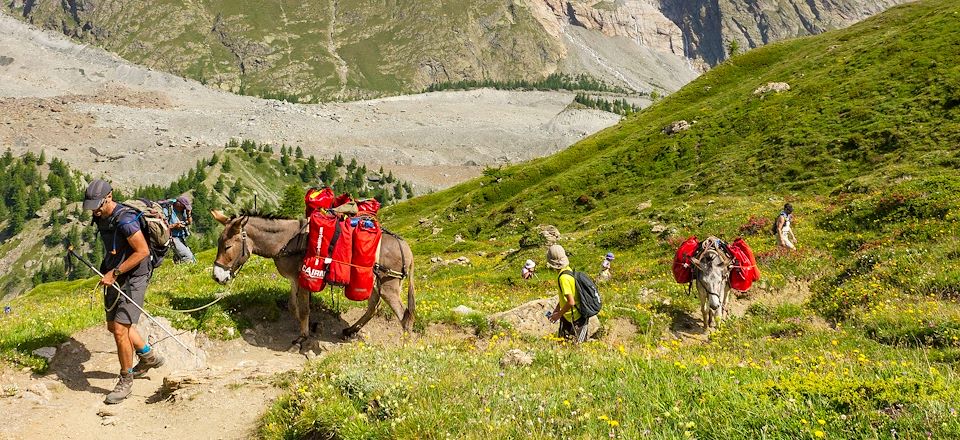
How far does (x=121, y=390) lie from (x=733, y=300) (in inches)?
705

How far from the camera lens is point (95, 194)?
392 inches

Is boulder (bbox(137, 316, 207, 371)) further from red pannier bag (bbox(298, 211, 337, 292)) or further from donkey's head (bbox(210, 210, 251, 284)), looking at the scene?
red pannier bag (bbox(298, 211, 337, 292))

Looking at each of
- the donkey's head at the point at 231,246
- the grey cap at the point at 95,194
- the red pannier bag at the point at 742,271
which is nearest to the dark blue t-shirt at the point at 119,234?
the grey cap at the point at 95,194

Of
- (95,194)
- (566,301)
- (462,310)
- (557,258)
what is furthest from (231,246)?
(566,301)

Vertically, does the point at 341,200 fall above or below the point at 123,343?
above

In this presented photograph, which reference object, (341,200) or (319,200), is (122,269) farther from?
(341,200)

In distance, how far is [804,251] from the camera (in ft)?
75.0

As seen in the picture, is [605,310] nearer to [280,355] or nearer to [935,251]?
[280,355]

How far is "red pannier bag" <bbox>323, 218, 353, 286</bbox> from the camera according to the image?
495 inches

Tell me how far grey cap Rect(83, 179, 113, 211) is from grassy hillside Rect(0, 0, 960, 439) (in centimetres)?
373

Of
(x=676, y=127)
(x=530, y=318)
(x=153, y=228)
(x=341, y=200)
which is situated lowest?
(x=676, y=127)

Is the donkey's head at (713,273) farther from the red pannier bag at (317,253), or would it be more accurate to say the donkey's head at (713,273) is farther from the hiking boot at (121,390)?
the hiking boot at (121,390)

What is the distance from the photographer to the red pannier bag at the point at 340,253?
12562 millimetres

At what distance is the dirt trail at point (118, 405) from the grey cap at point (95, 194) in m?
3.51
